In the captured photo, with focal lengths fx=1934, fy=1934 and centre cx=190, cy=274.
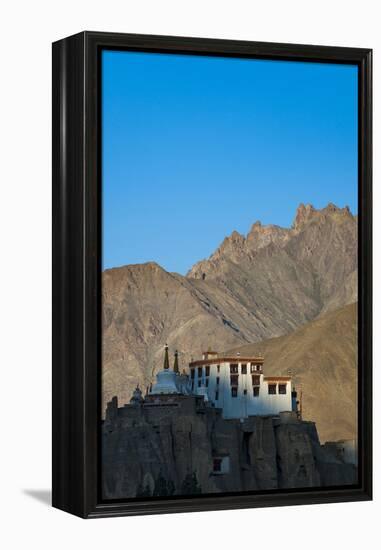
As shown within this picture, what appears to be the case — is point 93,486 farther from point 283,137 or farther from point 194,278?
point 283,137

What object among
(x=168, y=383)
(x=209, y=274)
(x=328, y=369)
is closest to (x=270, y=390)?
(x=328, y=369)

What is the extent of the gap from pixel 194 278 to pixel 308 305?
87cm

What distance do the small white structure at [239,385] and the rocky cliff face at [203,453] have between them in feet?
0.23

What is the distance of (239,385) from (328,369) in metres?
0.69

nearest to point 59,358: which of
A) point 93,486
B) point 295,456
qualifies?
point 93,486

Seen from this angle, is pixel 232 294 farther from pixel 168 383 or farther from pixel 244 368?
pixel 168 383

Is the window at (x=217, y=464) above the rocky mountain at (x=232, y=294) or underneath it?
underneath

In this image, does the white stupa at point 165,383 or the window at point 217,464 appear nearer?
the white stupa at point 165,383

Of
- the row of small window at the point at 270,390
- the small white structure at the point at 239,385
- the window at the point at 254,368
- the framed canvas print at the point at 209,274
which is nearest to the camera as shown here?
the framed canvas print at the point at 209,274

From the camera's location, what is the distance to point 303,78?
12.8m

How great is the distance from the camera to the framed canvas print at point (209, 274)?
12125 millimetres

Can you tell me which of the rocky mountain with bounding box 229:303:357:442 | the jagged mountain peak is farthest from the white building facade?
the jagged mountain peak

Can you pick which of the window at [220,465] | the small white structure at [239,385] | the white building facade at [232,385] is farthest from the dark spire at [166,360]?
the window at [220,465]

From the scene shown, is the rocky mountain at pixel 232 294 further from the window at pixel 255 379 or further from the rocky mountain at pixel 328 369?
the window at pixel 255 379
